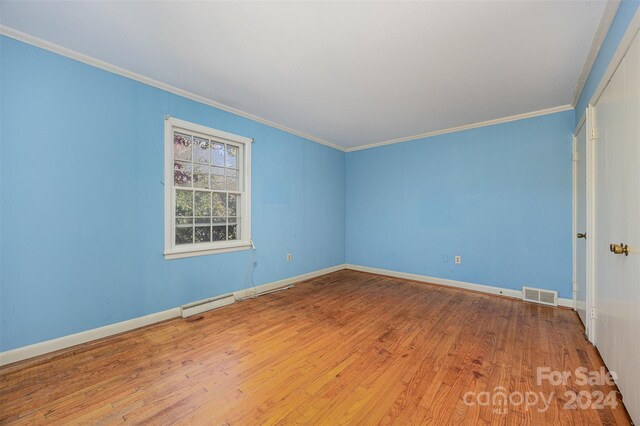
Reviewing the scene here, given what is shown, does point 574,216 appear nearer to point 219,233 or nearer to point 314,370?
point 314,370

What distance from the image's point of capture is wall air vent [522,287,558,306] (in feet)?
11.4

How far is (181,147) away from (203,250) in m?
1.33

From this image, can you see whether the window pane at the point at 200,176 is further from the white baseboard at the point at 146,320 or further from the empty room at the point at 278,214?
the white baseboard at the point at 146,320

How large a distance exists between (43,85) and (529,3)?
3.96 meters

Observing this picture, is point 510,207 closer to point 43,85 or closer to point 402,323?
point 402,323

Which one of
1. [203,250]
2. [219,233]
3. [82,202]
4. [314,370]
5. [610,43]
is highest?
[610,43]

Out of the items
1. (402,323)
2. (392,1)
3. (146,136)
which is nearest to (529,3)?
(392,1)

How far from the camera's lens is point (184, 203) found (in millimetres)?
3236

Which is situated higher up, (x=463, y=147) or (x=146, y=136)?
(x=463, y=147)

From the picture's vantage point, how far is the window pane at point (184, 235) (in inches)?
125

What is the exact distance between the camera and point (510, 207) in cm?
389

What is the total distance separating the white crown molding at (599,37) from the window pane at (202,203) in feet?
13.4

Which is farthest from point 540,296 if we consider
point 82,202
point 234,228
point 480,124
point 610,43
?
point 82,202

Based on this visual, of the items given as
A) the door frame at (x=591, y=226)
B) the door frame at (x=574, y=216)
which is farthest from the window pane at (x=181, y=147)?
the door frame at (x=574, y=216)
